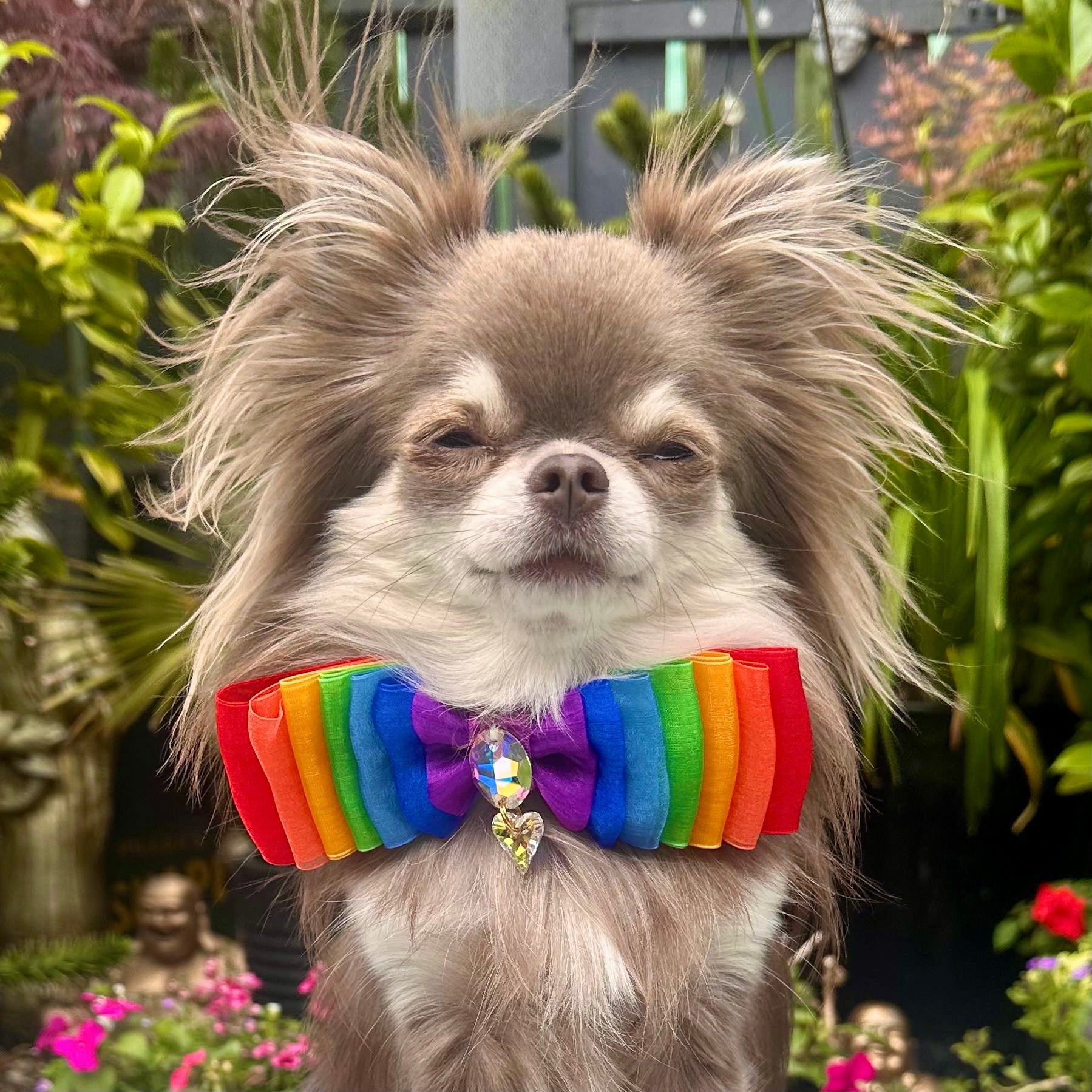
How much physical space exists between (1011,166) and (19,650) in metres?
1.22

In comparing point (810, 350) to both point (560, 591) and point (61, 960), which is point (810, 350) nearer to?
point (560, 591)

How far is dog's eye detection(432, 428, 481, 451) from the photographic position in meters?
0.82

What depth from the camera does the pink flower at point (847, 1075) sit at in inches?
44.5

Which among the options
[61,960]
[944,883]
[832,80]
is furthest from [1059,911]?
[61,960]

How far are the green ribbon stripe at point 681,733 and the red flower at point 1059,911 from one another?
1.79 ft

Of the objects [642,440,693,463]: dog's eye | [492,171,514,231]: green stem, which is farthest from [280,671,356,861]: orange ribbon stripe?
[492,171,514,231]: green stem

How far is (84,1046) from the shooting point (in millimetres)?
1165

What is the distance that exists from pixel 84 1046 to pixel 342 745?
2.09ft

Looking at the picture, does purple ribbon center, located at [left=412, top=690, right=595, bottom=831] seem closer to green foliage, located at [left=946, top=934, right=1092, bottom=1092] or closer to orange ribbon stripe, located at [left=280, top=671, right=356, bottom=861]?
orange ribbon stripe, located at [left=280, top=671, right=356, bottom=861]

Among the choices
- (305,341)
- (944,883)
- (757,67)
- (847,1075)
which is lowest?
Answer: (847,1075)

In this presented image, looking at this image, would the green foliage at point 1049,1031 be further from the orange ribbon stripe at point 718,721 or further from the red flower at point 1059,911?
the orange ribbon stripe at point 718,721

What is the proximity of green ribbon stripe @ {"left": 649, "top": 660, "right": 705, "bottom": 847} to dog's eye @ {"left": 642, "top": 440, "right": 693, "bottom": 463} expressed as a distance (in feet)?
0.57

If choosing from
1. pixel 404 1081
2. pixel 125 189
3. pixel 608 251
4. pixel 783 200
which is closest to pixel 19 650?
pixel 125 189

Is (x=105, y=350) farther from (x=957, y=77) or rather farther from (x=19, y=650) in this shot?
(x=957, y=77)
